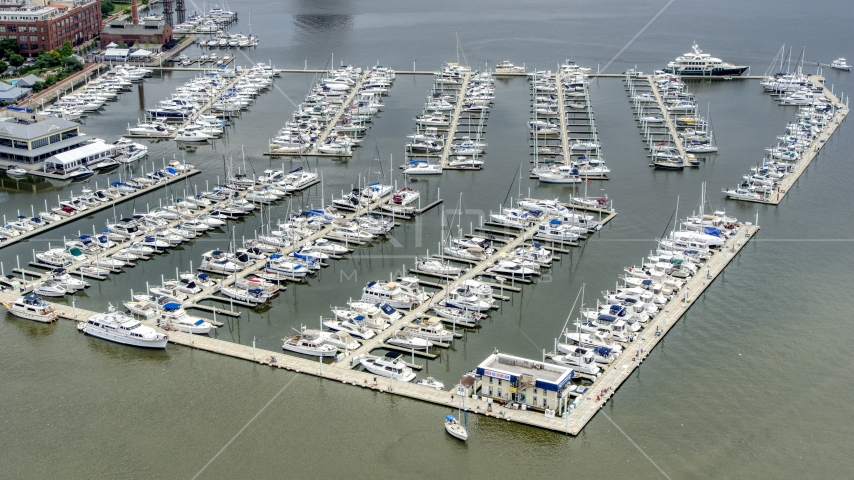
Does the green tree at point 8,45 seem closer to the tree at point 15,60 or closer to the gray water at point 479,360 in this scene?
the tree at point 15,60

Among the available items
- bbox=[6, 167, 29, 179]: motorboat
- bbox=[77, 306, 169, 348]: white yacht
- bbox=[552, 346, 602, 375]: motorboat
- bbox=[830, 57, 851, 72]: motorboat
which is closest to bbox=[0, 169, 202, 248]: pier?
bbox=[6, 167, 29, 179]: motorboat

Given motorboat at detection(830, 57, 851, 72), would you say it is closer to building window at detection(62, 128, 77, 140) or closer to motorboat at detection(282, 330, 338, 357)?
building window at detection(62, 128, 77, 140)

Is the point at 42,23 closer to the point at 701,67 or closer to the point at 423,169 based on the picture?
the point at 423,169

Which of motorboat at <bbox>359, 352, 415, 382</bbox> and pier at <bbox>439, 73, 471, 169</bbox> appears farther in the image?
pier at <bbox>439, 73, 471, 169</bbox>

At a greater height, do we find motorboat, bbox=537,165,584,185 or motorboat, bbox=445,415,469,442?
motorboat, bbox=537,165,584,185

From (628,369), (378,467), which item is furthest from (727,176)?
(378,467)

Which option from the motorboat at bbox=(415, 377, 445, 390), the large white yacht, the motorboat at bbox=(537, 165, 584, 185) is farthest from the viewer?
the large white yacht

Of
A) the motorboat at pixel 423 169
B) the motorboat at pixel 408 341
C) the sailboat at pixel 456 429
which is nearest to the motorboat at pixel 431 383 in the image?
the sailboat at pixel 456 429
